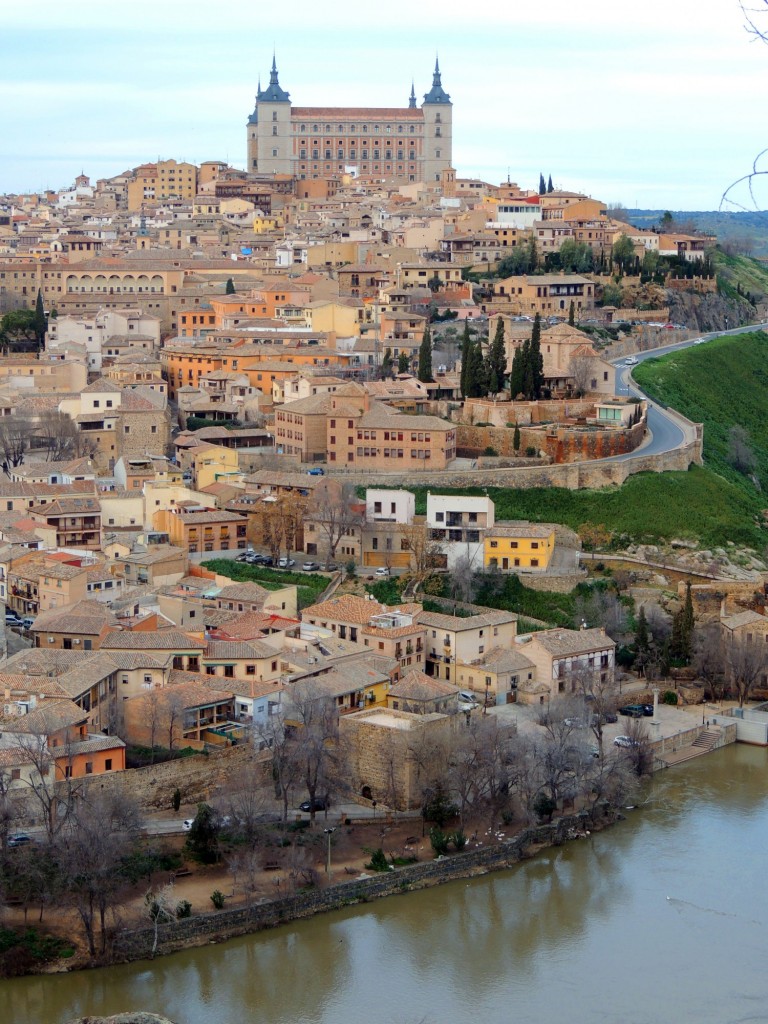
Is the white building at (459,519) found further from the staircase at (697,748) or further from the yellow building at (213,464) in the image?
the staircase at (697,748)

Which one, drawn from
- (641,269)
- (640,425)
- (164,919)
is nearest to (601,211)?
(641,269)

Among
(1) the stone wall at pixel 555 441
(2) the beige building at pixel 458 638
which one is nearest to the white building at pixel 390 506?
Answer: (1) the stone wall at pixel 555 441

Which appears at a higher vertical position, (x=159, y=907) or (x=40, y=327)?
(x=40, y=327)

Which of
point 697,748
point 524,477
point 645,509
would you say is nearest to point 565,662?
point 697,748

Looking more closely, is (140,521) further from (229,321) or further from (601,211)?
(601,211)

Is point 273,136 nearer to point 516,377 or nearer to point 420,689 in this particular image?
point 516,377
